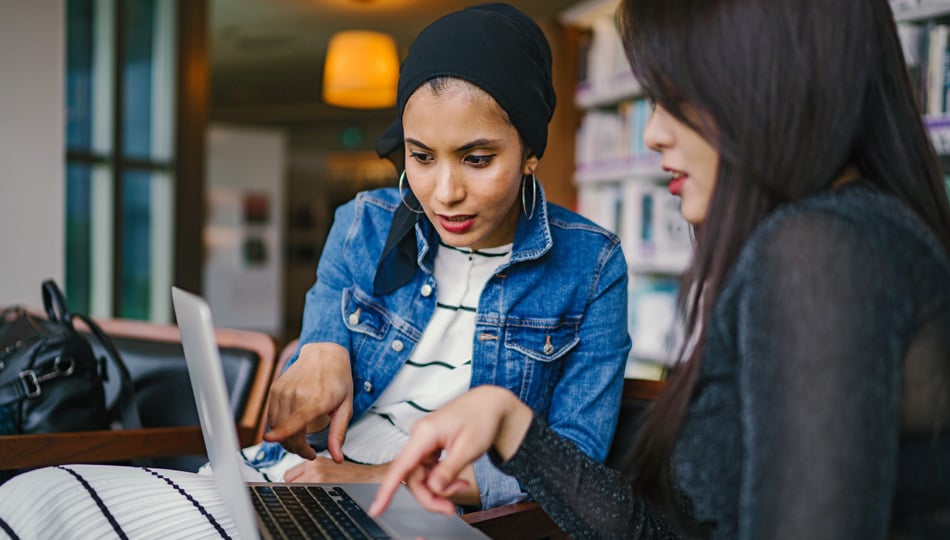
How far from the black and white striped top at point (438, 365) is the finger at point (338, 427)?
0.43 feet

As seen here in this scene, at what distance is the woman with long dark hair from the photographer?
612 millimetres

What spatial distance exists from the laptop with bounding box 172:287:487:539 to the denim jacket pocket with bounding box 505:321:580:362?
0.94ft

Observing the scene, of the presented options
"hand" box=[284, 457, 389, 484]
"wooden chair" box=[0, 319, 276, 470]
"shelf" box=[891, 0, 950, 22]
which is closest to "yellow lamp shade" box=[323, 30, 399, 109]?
"shelf" box=[891, 0, 950, 22]

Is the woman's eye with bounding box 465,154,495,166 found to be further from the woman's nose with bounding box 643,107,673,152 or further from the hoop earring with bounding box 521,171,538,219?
the woman's nose with bounding box 643,107,673,152

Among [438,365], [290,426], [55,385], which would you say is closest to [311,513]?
[290,426]

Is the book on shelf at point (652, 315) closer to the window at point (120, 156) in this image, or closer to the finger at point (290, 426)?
the finger at point (290, 426)

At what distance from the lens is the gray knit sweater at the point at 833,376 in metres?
0.61

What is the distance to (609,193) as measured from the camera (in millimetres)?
3812

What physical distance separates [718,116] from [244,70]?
851cm

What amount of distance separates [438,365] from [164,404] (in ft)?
2.46

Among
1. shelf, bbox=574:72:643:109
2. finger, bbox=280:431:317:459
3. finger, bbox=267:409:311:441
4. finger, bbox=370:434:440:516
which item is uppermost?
shelf, bbox=574:72:643:109

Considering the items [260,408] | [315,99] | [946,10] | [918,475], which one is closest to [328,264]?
[260,408]

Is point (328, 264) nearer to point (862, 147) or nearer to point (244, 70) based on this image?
point (862, 147)

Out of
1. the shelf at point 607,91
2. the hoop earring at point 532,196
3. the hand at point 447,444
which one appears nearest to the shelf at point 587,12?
the shelf at point 607,91
